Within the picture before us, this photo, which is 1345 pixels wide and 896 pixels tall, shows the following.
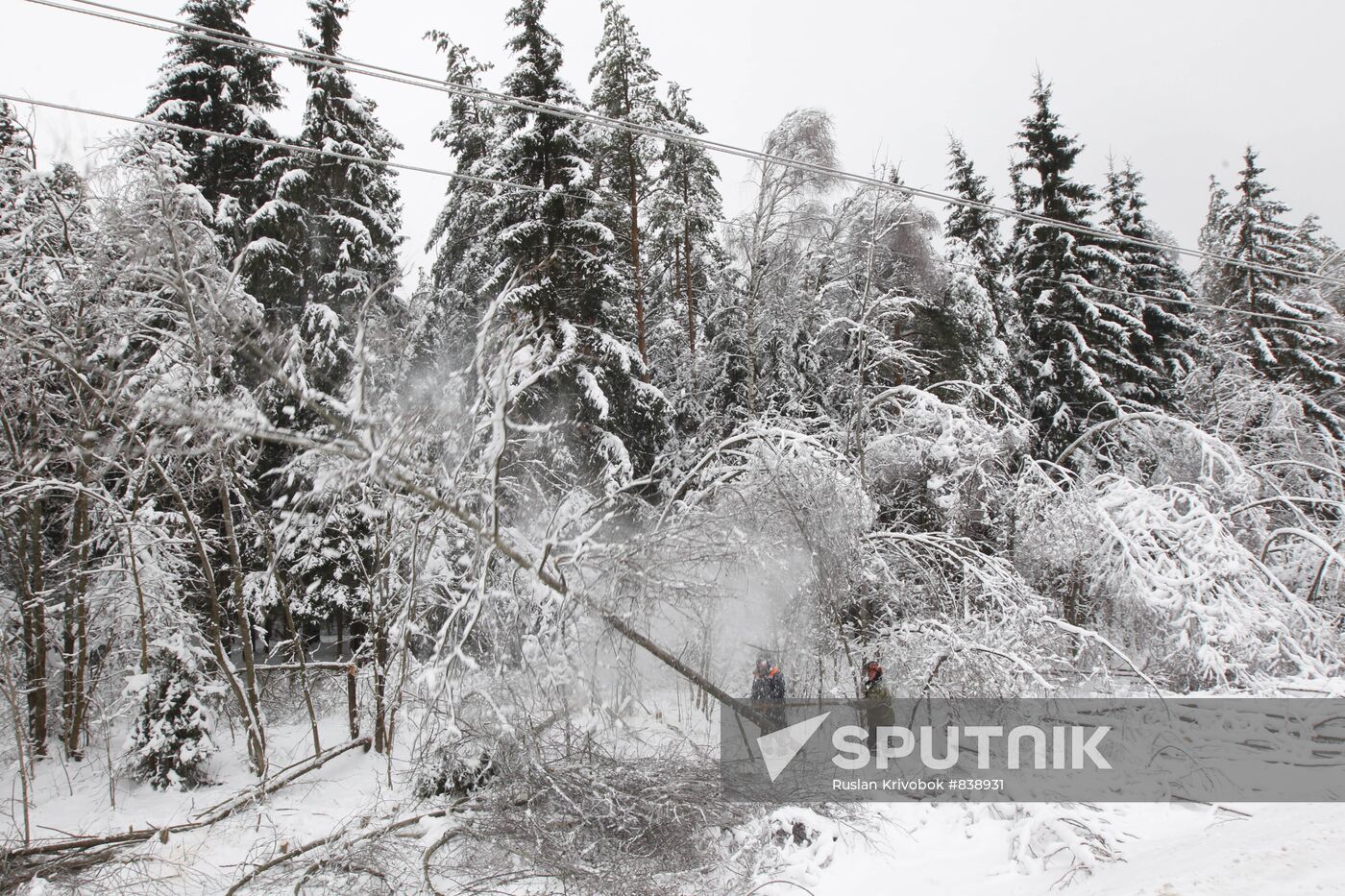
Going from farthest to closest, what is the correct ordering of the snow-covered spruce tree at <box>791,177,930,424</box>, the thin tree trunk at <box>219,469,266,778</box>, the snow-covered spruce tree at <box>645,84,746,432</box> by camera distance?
1. the snow-covered spruce tree at <box>645,84,746,432</box>
2. the snow-covered spruce tree at <box>791,177,930,424</box>
3. the thin tree trunk at <box>219,469,266,778</box>

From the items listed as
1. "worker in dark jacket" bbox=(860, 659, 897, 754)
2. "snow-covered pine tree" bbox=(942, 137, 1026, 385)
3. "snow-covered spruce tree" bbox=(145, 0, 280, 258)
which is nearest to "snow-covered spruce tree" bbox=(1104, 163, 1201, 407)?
"snow-covered pine tree" bbox=(942, 137, 1026, 385)

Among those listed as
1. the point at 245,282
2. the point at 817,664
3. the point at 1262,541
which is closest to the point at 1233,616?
the point at 1262,541

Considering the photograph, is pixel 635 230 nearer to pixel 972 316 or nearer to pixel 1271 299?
pixel 972 316

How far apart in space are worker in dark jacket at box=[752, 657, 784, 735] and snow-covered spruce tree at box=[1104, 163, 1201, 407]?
16.5m

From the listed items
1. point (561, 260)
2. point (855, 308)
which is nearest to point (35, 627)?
point (561, 260)

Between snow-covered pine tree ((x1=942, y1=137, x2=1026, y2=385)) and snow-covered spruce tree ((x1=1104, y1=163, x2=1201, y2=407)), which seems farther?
snow-covered spruce tree ((x1=1104, y1=163, x2=1201, y2=407))

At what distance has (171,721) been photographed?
8703mm

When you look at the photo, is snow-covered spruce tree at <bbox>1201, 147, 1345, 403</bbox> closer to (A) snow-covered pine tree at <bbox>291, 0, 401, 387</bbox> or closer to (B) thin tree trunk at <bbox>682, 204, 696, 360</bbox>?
(B) thin tree trunk at <bbox>682, 204, 696, 360</bbox>

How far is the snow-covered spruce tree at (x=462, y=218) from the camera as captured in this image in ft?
45.3

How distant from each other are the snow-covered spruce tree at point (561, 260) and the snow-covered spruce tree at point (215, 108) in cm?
450

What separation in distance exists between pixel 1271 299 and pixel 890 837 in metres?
20.9

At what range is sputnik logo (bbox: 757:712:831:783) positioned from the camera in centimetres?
767

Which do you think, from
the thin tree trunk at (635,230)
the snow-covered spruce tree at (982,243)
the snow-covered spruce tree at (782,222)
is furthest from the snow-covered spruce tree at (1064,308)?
the thin tree trunk at (635,230)

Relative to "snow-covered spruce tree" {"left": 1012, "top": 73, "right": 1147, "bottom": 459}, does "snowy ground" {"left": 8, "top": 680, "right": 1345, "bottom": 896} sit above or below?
below
